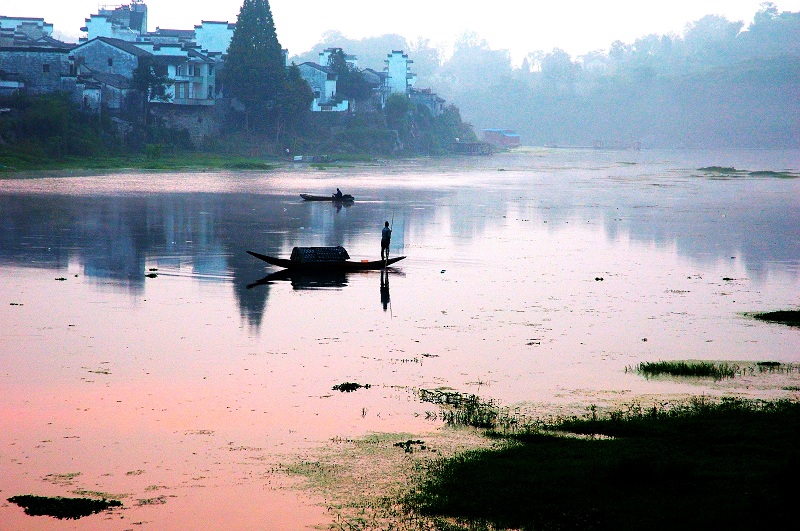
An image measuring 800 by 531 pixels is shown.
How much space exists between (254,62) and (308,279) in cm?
8814

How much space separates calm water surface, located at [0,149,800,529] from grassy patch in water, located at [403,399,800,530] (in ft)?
6.40

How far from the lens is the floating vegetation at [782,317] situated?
26359 millimetres

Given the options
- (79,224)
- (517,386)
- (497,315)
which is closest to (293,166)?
(79,224)

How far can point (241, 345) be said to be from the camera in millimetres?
22484

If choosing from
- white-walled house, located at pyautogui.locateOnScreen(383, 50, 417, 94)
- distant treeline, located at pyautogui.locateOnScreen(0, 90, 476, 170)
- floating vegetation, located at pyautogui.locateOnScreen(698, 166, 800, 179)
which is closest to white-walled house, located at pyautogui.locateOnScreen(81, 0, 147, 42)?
distant treeline, located at pyautogui.locateOnScreen(0, 90, 476, 170)

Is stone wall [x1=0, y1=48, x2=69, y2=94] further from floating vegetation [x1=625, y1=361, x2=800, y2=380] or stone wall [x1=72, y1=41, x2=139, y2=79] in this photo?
floating vegetation [x1=625, y1=361, x2=800, y2=380]

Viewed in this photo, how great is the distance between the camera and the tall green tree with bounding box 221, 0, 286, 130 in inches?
4582

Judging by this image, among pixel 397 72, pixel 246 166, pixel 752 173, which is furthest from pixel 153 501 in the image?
pixel 397 72

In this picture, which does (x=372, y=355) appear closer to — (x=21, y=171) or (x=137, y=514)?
(x=137, y=514)

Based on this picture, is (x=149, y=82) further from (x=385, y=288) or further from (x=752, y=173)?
(x=385, y=288)

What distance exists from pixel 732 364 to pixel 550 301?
8.58 metres

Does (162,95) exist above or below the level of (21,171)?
above

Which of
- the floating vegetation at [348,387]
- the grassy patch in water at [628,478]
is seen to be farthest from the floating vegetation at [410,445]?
the floating vegetation at [348,387]

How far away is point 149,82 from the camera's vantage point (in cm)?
10556
